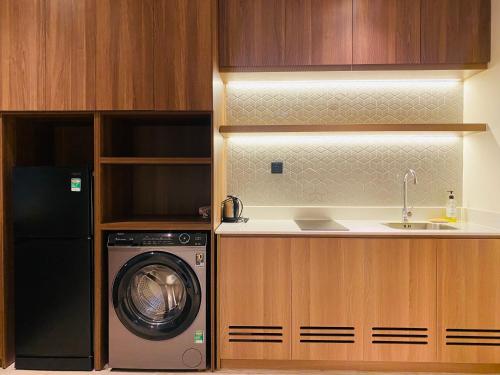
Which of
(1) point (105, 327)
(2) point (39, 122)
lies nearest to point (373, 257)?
(1) point (105, 327)

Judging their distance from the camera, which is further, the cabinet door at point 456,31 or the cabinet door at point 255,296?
the cabinet door at point 456,31

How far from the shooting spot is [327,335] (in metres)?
2.30

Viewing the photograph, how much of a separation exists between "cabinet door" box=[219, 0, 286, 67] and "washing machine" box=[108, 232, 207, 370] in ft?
4.34

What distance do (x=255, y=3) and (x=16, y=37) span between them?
5.31 ft

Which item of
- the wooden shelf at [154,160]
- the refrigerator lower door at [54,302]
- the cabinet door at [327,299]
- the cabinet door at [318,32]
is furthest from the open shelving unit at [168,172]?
the cabinet door at [327,299]

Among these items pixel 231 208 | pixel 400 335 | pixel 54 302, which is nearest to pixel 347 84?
pixel 231 208

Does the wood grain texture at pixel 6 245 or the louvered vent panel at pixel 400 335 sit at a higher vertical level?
the wood grain texture at pixel 6 245

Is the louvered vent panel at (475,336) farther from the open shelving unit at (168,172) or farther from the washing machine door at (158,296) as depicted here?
the open shelving unit at (168,172)

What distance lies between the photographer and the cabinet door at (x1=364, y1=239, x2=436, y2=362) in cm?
226

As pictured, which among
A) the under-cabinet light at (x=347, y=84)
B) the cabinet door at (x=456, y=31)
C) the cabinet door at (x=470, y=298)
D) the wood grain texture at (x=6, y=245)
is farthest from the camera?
the under-cabinet light at (x=347, y=84)

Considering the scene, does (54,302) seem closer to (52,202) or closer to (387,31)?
(52,202)

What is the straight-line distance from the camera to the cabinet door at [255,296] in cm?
232

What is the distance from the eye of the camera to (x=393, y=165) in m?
2.96

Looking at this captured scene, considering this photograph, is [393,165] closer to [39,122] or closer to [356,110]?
[356,110]
